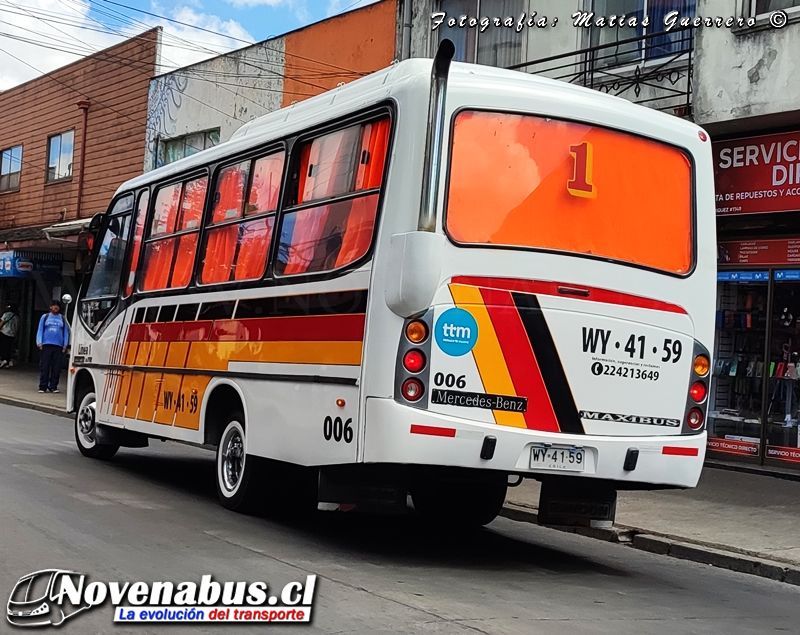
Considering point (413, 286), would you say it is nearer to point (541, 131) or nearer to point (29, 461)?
point (541, 131)

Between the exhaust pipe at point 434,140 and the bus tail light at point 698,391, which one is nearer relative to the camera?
the exhaust pipe at point 434,140

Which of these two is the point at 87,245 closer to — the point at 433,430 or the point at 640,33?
the point at 433,430

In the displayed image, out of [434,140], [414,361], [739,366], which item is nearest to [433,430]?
[414,361]

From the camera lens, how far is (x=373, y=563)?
291 inches

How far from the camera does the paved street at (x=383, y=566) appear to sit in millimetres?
6023

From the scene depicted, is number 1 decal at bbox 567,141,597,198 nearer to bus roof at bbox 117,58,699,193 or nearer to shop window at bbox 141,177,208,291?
bus roof at bbox 117,58,699,193

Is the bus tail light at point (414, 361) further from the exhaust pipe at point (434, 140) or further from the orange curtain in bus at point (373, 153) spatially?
the orange curtain in bus at point (373, 153)

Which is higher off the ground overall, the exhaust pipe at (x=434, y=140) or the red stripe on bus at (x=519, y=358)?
the exhaust pipe at (x=434, y=140)

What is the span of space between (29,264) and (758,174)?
69.5 ft

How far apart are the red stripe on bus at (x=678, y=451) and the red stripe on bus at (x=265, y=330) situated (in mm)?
2207

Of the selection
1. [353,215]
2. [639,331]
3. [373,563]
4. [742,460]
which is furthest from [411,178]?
[742,460]

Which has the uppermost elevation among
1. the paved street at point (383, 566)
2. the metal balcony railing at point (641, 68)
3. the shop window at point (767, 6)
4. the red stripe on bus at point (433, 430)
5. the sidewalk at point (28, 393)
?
the shop window at point (767, 6)

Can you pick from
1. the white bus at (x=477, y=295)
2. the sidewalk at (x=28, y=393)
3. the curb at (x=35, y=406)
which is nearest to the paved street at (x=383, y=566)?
the white bus at (x=477, y=295)

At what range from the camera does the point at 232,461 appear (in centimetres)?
935
